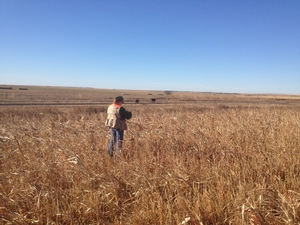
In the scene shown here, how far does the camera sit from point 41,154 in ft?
13.9

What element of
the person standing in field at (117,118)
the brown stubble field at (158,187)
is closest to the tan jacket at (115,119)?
the person standing in field at (117,118)

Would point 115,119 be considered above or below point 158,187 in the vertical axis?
above

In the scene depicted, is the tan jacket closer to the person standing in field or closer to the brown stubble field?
the person standing in field

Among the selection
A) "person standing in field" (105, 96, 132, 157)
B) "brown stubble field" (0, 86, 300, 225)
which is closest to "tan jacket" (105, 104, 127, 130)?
"person standing in field" (105, 96, 132, 157)

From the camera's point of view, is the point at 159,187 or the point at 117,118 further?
the point at 117,118

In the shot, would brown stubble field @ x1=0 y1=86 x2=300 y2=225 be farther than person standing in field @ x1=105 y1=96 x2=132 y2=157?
No

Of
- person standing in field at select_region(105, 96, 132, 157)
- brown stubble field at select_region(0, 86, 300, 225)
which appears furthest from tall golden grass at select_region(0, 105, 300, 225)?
person standing in field at select_region(105, 96, 132, 157)

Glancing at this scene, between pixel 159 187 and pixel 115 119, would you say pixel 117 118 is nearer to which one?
pixel 115 119

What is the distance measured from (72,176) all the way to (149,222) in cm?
142

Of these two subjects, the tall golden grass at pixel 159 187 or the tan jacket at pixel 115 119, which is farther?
the tan jacket at pixel 115 119

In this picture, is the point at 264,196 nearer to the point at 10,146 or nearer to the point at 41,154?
the point at 41,154

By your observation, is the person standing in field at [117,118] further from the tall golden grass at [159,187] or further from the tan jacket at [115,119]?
the tall golden grass at [159,187]

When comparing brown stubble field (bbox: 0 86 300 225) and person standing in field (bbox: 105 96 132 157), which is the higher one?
person standing in field (bbox: 105 96 132 157)

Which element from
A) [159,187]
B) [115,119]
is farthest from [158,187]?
[115,119]
